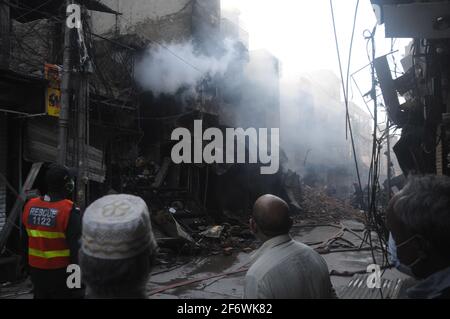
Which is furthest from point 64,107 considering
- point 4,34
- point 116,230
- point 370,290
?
point 116,230

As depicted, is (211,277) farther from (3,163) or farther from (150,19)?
(150,19)

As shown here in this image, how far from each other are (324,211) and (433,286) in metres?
20.5

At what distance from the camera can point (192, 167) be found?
15695mm

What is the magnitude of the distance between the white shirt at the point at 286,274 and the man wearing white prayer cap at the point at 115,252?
2.20 feet

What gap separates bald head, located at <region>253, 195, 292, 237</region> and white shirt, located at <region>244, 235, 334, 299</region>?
0.05 m

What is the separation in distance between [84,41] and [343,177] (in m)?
37.5

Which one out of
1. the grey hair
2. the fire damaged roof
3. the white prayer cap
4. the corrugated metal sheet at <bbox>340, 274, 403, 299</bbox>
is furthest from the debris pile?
the white prayer cap

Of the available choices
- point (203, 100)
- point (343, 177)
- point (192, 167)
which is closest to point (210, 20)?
point (203, 100)

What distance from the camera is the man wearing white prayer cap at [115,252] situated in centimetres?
164

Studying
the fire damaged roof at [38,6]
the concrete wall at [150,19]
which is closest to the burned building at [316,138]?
the concrete wall at [150,19]

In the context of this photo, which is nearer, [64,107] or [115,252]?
[115,252]

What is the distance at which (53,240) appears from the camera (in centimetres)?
338

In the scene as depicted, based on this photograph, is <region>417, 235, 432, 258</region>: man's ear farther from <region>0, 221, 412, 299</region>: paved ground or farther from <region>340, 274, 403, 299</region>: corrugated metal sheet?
<region>0, 221, 412, 299</region>: paved ground

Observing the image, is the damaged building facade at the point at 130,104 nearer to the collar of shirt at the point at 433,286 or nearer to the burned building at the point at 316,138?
the collar of shirt at the point at 433,286
